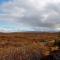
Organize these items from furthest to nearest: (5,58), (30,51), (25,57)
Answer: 1. (30,51)
2. (25,57)
3. (5,58)

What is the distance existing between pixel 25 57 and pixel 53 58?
2428mm

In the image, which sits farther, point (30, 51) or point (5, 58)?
point (30, 51)

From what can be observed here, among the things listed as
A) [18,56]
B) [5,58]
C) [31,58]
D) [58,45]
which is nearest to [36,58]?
[31,58]

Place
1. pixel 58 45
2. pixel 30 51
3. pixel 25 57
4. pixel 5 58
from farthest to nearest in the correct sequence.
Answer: pixel 58 45 → pixel 30 51 → pixel 25 57 → pixel 5 58

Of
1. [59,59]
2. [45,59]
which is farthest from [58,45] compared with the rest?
[59,59]

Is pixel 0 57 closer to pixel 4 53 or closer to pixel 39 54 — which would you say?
pixel 4 53

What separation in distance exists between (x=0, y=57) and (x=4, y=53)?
0.93m

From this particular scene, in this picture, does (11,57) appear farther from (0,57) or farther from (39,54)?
(39,54)

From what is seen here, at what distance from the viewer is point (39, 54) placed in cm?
2055

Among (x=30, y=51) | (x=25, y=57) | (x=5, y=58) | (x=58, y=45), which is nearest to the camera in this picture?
(x=5, y=58)

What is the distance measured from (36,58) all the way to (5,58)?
3335mm

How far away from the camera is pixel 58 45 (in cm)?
2908

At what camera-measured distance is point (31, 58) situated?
63.5ft

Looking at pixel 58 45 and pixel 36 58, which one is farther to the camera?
pixel 58 45
